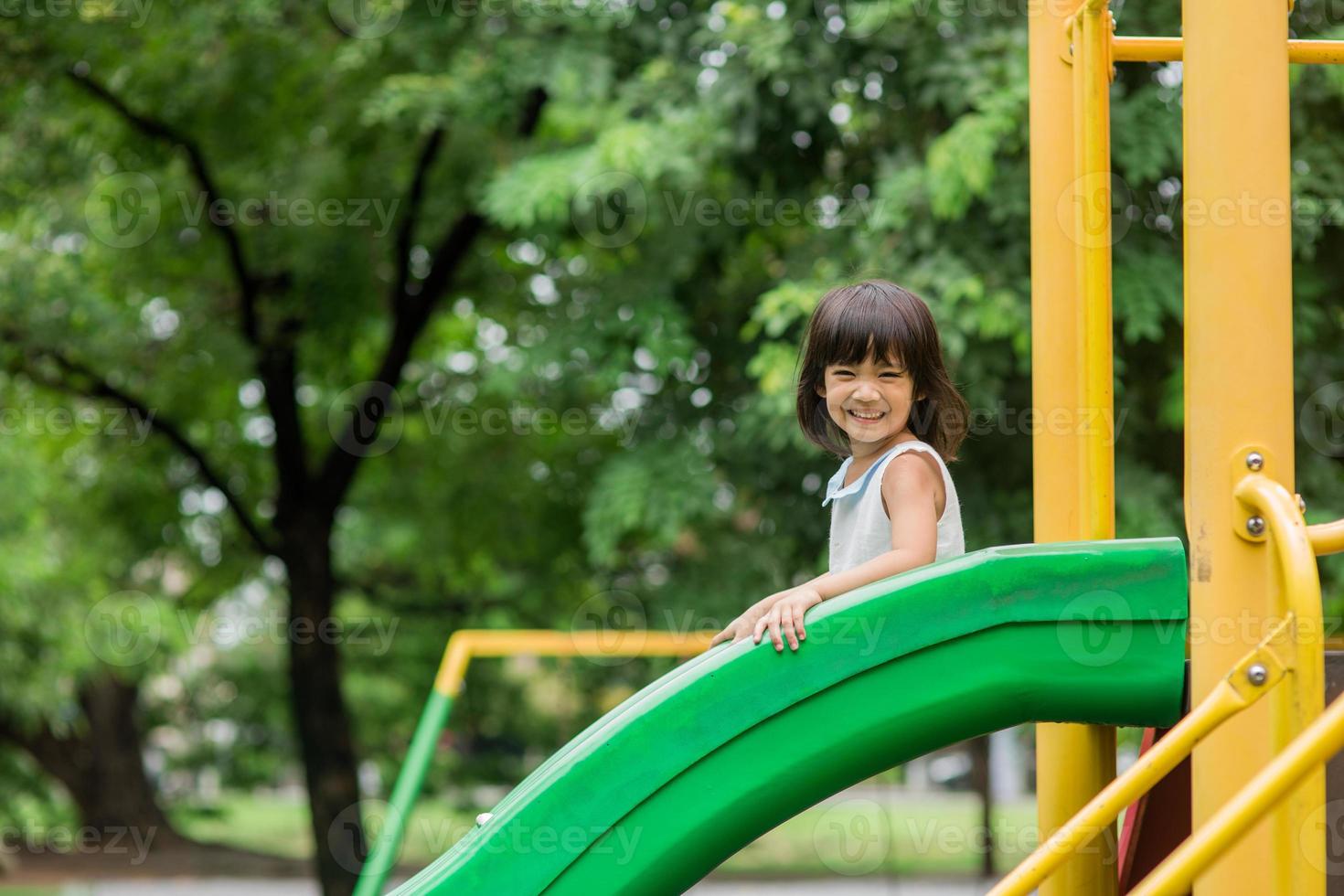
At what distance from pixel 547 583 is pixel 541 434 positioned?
938 mm

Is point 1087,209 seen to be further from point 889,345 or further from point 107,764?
point 107,764

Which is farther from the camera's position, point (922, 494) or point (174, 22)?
point (174, 22)

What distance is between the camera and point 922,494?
2.17m

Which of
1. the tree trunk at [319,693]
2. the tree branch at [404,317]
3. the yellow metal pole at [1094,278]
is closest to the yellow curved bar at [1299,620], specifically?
the yellow metal pole at [1094,278]

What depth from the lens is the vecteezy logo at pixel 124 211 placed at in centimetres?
880

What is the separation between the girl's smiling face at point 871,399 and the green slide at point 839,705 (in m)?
0.36

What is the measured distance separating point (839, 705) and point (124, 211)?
7972mm

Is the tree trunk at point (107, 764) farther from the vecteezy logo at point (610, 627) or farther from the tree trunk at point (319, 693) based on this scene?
the vecteezy logo at point (610, 627)

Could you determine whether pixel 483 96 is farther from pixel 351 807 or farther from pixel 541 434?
pixel 351 807

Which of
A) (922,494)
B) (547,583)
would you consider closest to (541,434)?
(547,583)

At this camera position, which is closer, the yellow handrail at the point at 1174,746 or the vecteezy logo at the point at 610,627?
the yellow handrail at the point at 1174,746

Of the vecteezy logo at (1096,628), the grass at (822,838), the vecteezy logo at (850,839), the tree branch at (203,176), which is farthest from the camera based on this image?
the vecteezy logo at (850,839)

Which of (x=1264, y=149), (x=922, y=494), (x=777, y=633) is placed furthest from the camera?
(x=922, y=494)

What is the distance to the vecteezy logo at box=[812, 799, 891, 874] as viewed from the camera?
51.4ft
